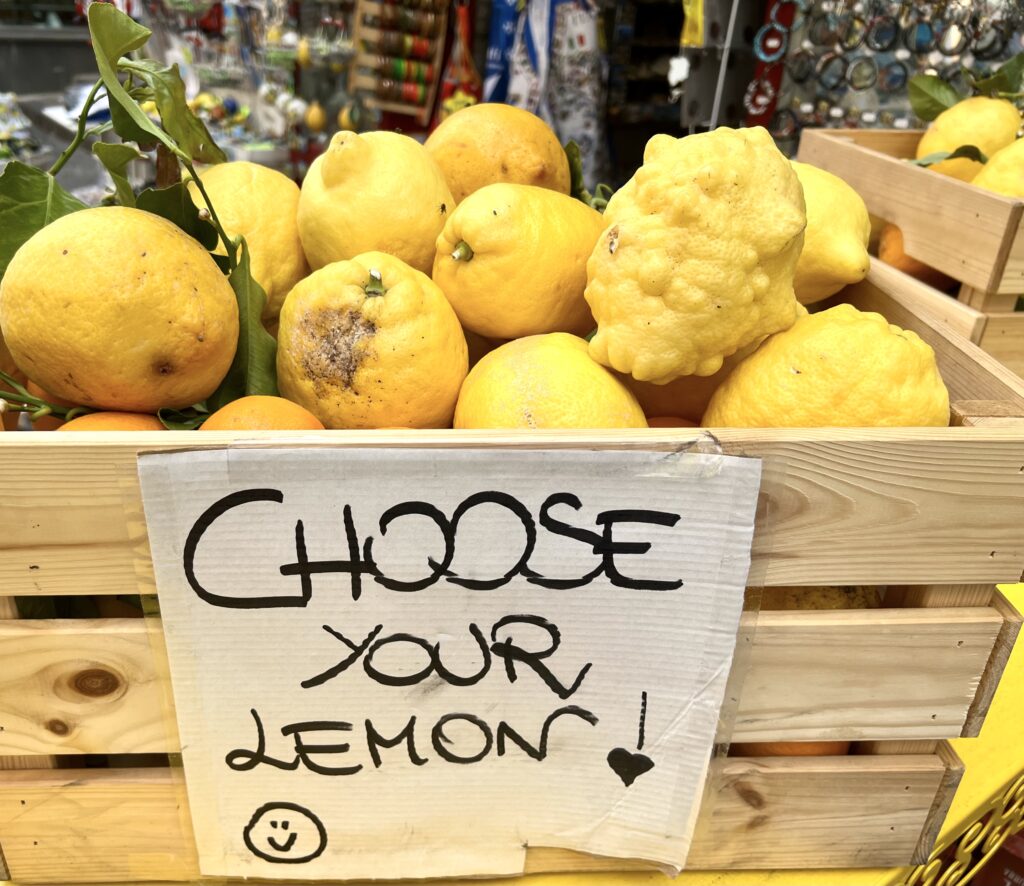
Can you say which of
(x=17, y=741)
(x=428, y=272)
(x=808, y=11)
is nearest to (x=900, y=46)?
(x=808, y=11)

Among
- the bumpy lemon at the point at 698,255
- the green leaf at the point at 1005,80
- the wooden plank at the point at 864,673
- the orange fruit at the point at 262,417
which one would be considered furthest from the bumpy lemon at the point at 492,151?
the green leaf at the point at 1005,80

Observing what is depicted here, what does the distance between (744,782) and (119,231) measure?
25.7 inches

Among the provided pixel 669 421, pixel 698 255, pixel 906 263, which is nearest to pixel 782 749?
pixel 669 421

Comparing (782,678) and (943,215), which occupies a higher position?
(943,215)

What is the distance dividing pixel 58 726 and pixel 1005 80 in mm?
1682

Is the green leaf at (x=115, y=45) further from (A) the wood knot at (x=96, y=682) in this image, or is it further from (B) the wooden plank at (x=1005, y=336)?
(B) the wooden plank at (x=1005, y=336)

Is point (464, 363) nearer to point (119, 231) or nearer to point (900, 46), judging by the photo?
point (119, 231)

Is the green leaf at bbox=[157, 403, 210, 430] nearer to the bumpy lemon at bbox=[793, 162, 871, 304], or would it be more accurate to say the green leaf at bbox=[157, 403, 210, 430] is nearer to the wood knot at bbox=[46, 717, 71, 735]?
the wood knot at bbox=[46, 717, 71, 735]

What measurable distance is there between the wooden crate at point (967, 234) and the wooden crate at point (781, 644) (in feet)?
1.86

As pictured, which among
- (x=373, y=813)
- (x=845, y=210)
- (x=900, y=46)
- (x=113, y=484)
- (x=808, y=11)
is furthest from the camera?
(x=808, y=11)

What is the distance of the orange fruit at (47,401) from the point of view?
0.64 meters

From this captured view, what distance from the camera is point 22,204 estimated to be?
67 cm

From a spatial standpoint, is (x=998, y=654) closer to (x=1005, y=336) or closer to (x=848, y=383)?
(x=848, y=383)

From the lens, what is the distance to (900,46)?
2162 mm
